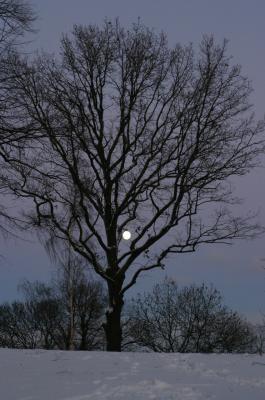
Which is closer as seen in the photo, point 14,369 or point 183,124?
point 14,369

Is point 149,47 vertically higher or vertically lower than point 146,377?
higher

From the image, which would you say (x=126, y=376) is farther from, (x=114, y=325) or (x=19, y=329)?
(x=19, y=329)

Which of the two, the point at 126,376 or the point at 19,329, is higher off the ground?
the point at 19,329

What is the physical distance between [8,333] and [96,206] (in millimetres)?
27738

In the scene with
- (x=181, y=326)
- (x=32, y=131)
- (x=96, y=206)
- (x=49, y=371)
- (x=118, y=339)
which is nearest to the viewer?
(x=49, y=371)

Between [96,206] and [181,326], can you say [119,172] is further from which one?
[181,326]

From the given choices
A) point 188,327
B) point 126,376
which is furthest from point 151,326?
point 126,376

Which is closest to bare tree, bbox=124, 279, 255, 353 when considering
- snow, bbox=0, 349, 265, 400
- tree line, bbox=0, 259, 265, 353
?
tree line, bbox=0, 259, 265, 353

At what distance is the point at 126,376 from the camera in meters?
7.53

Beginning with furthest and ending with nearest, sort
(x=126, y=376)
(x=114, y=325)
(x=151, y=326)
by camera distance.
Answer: (x=151, y=326), (x=114, y=325), (x=126, y=376)

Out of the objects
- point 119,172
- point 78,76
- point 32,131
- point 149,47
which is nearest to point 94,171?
point 119,172

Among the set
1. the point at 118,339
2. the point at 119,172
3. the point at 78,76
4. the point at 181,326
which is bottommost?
the point at 118,339

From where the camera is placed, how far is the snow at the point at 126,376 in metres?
6.57

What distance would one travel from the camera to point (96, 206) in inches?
706
